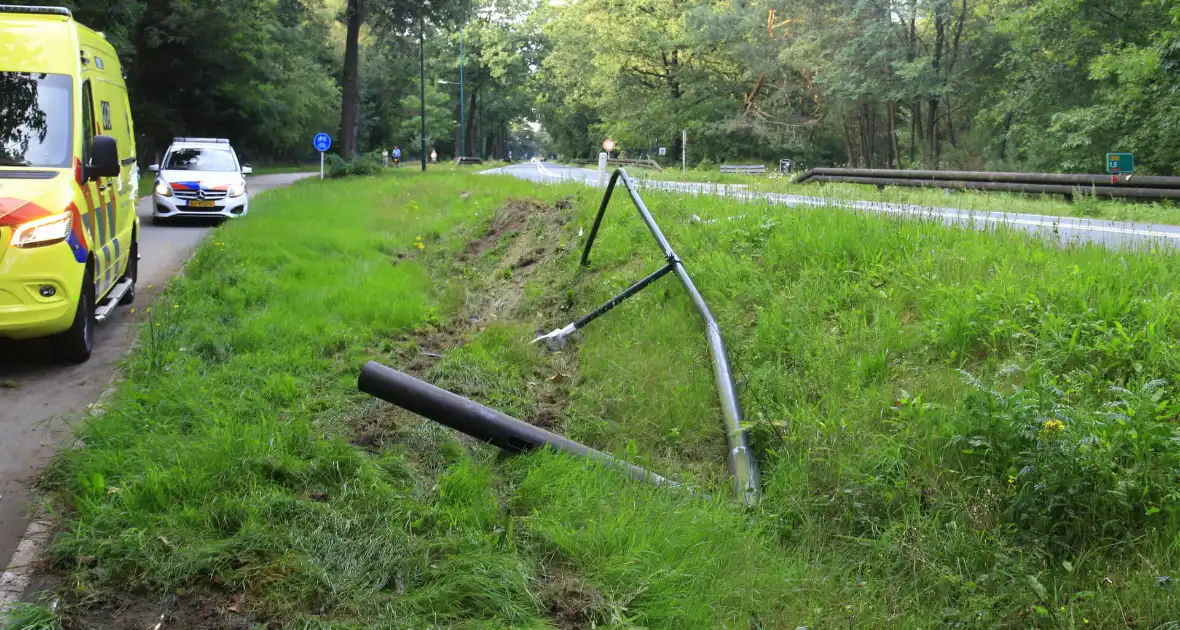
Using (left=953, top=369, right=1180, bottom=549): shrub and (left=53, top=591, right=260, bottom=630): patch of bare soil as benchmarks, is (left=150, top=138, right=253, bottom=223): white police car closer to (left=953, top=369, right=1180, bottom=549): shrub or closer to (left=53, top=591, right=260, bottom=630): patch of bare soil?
(left=53, top=591, right=260, bottom=630): patch of bare soil

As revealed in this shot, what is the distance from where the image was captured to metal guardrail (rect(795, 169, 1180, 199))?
14.9 meters

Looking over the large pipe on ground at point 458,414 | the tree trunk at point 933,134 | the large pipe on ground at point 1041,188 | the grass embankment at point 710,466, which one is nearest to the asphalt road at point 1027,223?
the grass embankment at point 710,466

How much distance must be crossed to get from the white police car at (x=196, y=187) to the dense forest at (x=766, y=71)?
30.7 feet

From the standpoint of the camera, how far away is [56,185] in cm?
636

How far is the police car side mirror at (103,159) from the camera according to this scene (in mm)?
6656

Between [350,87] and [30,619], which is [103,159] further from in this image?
[350,87]

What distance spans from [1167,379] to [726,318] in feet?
10.6

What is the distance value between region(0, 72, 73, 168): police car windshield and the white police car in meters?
10.6

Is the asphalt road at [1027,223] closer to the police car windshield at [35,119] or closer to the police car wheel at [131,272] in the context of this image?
the police car wheel at [131,272]

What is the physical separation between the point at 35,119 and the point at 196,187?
10.8m

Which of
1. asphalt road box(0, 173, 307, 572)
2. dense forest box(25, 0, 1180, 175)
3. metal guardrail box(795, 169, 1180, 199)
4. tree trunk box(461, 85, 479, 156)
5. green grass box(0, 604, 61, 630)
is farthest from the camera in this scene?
tree trunk box(461, 85, 479, 156)

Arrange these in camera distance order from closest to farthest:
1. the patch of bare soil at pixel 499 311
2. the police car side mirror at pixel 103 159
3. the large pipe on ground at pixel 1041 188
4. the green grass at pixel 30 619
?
1. the green grass at pixel 30 619
2. the patch of bare soil at pixel 499 311
3. the police car side mirror at pixel 103 159
4. the large pipe on ground at pixel 1041 188

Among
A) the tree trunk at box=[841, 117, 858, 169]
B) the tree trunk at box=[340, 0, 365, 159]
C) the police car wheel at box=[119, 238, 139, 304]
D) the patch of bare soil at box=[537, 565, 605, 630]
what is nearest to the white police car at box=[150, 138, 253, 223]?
the police car wheel at box=[119, 238, 139, 304]

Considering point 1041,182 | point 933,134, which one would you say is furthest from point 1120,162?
point 933,134
